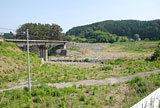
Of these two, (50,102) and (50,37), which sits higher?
(50,37)

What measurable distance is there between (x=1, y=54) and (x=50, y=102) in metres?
18.6

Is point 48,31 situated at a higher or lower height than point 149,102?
higher

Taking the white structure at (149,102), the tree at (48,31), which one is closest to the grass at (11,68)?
the white structure at (149,102)

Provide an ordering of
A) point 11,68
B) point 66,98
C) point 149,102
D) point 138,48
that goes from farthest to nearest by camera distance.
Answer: point 138,48, point 11,68, point 66,98, point 149,102

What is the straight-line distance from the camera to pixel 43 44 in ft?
161

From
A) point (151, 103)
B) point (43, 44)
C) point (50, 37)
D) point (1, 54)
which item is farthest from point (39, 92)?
point (50, 37)

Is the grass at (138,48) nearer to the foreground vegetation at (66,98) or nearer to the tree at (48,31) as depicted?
the tree at (48,31)

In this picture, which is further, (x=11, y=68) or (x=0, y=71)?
(x=11, y=68)

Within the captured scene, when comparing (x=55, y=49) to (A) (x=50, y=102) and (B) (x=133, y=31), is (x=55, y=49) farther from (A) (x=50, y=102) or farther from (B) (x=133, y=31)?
(B) (x=133, y=31)

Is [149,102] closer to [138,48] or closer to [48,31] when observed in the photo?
[138,48]

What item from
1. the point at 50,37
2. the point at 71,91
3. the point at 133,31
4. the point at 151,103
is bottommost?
the point at 71,91

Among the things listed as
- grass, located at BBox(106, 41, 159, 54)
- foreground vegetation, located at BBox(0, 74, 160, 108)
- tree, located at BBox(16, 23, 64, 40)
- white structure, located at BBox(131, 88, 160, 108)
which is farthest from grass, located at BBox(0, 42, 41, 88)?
grass, located at BBox(106, 41, 159, 54)

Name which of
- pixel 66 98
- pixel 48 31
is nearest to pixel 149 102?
pixel 66 98

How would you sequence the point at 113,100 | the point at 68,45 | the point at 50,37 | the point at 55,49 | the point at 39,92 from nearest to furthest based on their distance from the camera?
the point at 113,100
the point at 39,92
the point at 55,49
the point at 68,45
the point at 50,37
